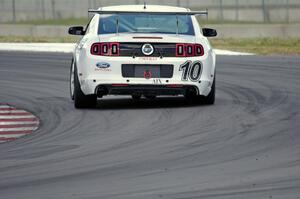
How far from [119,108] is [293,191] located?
275 inches

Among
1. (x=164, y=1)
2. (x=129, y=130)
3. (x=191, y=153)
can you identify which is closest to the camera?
(x=191, y=153)

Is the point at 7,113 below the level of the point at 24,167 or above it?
below

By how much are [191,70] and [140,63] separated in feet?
2.22

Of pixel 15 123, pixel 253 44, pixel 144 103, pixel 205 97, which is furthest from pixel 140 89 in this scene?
pixel 253 44

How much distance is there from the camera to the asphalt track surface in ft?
29.5

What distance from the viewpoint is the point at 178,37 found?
49.6ft

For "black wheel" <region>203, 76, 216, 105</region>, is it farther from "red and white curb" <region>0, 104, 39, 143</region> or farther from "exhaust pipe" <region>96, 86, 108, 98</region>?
"red and white curb" <region>0, 104, 39, 143</region>

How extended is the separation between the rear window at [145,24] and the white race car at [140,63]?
1 cm

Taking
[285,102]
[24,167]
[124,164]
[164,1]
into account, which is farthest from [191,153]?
[164,1]

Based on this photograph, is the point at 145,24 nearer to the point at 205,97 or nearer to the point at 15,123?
the point at 205,97

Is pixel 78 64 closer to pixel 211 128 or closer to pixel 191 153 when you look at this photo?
pixel 211 128

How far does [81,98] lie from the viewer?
50.3 feet

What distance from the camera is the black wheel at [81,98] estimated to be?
1523cm

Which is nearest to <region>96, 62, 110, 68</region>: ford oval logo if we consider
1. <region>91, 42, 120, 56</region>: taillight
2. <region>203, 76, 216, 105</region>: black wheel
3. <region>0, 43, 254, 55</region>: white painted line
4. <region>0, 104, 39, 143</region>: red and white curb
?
<region>91, 42, 120, 56</region>: taillight
